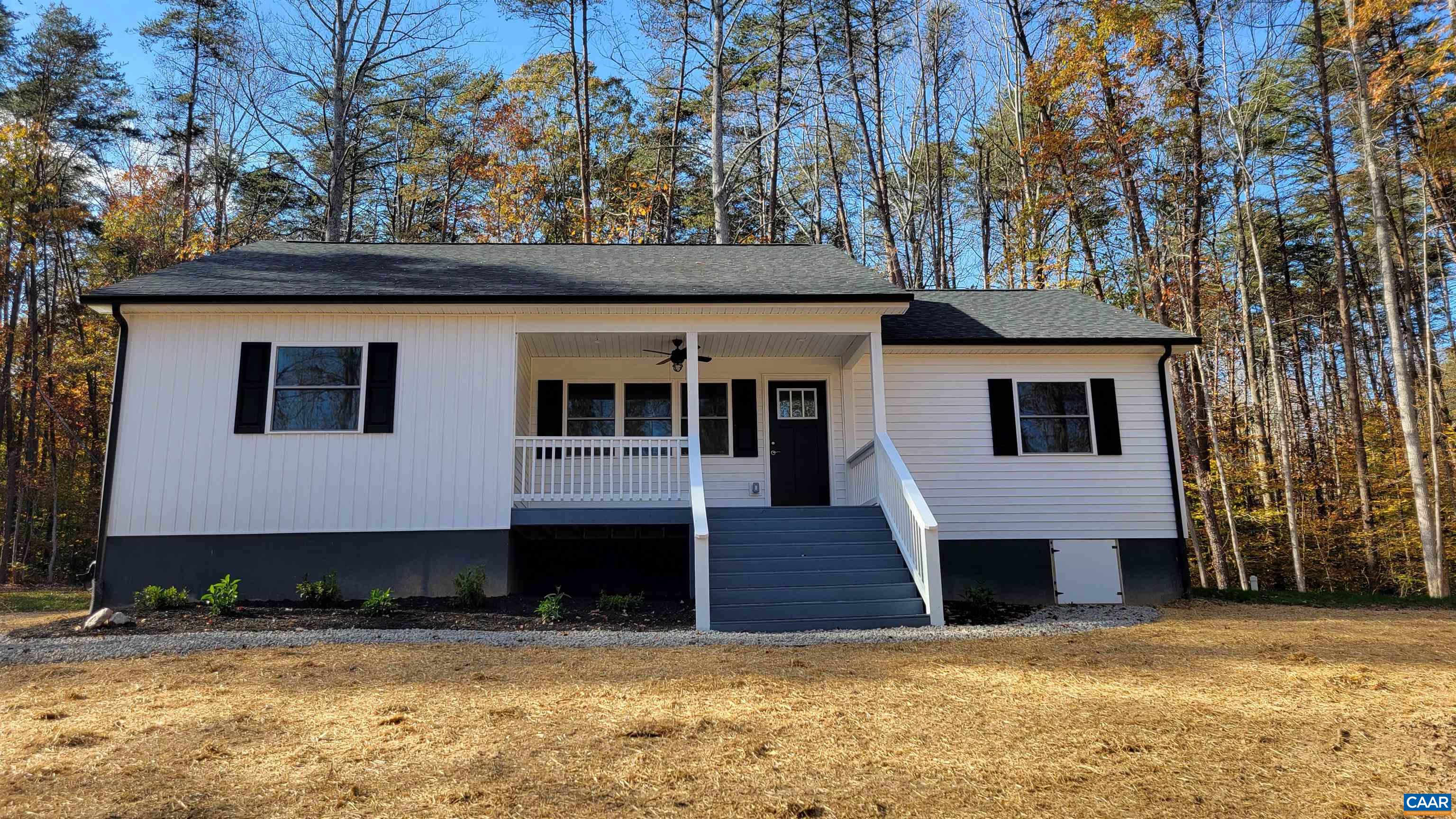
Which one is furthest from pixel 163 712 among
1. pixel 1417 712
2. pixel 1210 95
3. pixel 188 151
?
pixel 188 151

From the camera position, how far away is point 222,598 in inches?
293

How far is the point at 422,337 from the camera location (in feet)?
30.1

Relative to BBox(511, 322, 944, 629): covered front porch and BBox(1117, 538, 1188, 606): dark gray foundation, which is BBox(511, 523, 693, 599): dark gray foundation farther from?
BBox(1117, 538, 1188, 606): dark gray foundation

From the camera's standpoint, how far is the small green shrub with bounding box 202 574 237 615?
743 cm

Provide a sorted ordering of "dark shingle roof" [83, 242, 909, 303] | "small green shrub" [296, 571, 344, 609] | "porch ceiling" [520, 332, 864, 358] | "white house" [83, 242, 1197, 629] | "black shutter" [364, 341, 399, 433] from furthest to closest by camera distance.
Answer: "porch ceiling" [520, 332, 864, 358] → "dark shingle roof" [83, 242, 909, 303] → "black shutter" [364, 341, 399, 433] → "white house" [83, 242, 1197, 629] → "small green shrub" [296, 571, 344, 609]

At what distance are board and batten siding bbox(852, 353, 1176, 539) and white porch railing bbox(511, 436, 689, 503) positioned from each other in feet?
9.41

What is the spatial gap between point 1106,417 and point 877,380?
3219 millimetres

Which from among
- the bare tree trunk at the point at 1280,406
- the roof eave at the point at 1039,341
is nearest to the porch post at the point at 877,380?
the roof eave at the point at 1039,341

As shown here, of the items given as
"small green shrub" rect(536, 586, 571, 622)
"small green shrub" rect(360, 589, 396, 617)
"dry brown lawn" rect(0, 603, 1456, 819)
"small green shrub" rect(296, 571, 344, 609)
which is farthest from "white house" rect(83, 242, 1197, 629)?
"dry brown lawn" rect(0, 603, 1456, 819)

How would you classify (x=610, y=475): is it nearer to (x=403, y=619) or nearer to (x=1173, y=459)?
(x=403, y=619)

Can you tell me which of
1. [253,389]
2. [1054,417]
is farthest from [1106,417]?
[253,389]

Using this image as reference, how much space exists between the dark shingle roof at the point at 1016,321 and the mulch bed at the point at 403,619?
4.71 meters

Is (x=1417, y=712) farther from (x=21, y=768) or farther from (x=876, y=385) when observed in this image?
(x=21, y=768)

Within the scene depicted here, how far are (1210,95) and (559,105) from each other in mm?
16585
